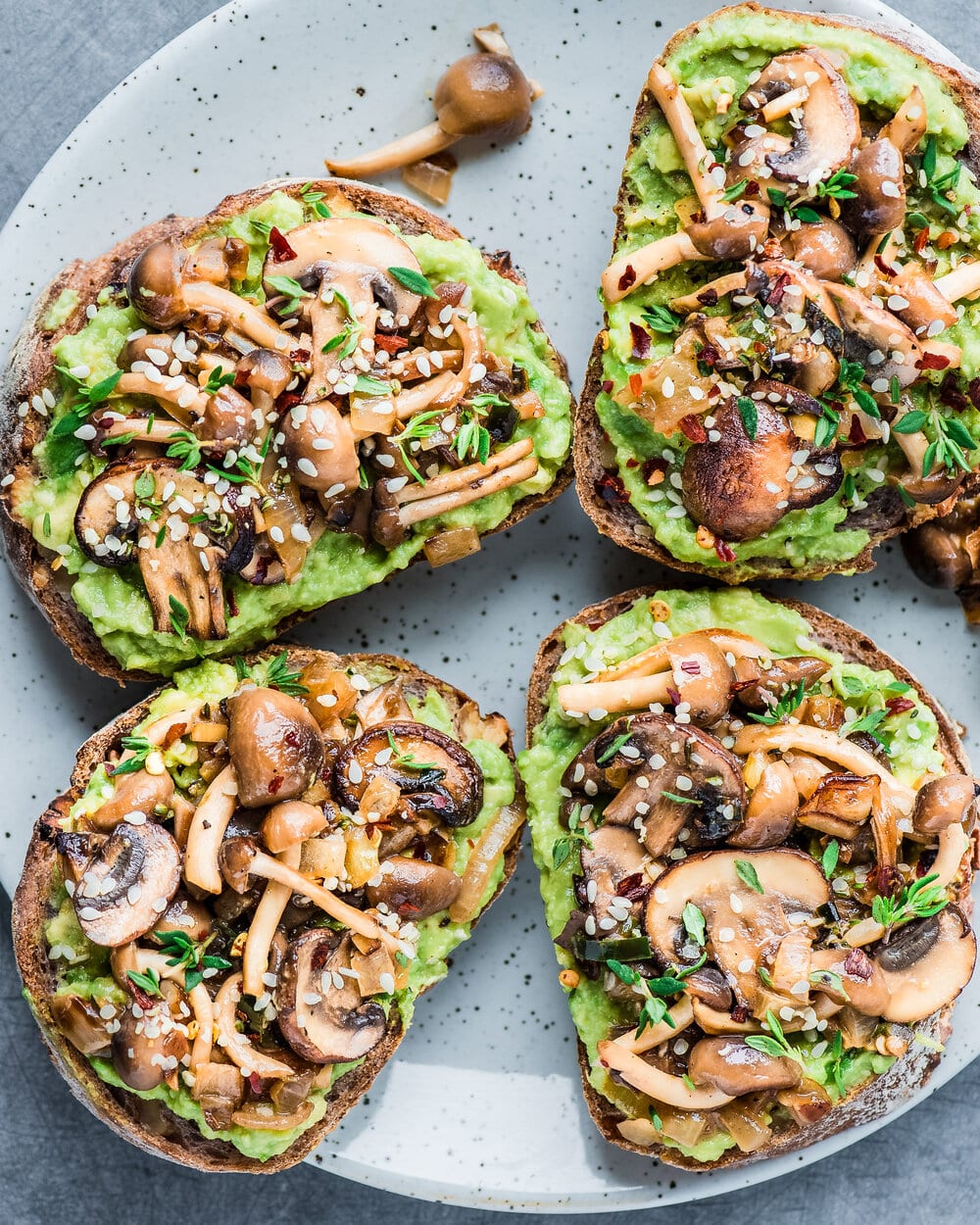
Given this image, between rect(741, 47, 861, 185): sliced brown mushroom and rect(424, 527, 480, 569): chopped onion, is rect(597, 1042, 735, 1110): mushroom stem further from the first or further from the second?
rect(741, 47, 861, 185): sliced brown mushroom

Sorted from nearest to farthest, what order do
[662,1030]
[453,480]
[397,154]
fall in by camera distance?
[662,1030] → [453,480] → [397,154]

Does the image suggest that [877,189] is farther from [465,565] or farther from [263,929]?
[263,929]

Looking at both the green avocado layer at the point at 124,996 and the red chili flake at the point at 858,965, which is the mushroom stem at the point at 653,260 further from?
the red chili flake at the point at 858,965

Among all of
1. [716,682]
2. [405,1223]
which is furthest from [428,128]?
[405,1223]

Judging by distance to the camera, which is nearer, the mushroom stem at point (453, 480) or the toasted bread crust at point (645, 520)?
the mushroom stem at point (453, 480)

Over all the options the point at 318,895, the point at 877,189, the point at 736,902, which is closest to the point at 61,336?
the point at 318,895

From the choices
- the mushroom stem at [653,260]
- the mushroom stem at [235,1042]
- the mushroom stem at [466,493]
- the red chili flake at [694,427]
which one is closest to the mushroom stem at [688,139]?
the mushroom stem at [653,260]

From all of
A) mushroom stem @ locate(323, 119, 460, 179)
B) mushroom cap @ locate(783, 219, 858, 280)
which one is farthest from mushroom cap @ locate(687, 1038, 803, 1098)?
mushroom stem @ locate(323, 119, 460, 179)

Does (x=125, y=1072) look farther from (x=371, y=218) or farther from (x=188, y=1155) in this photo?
(x=371, y=218)
